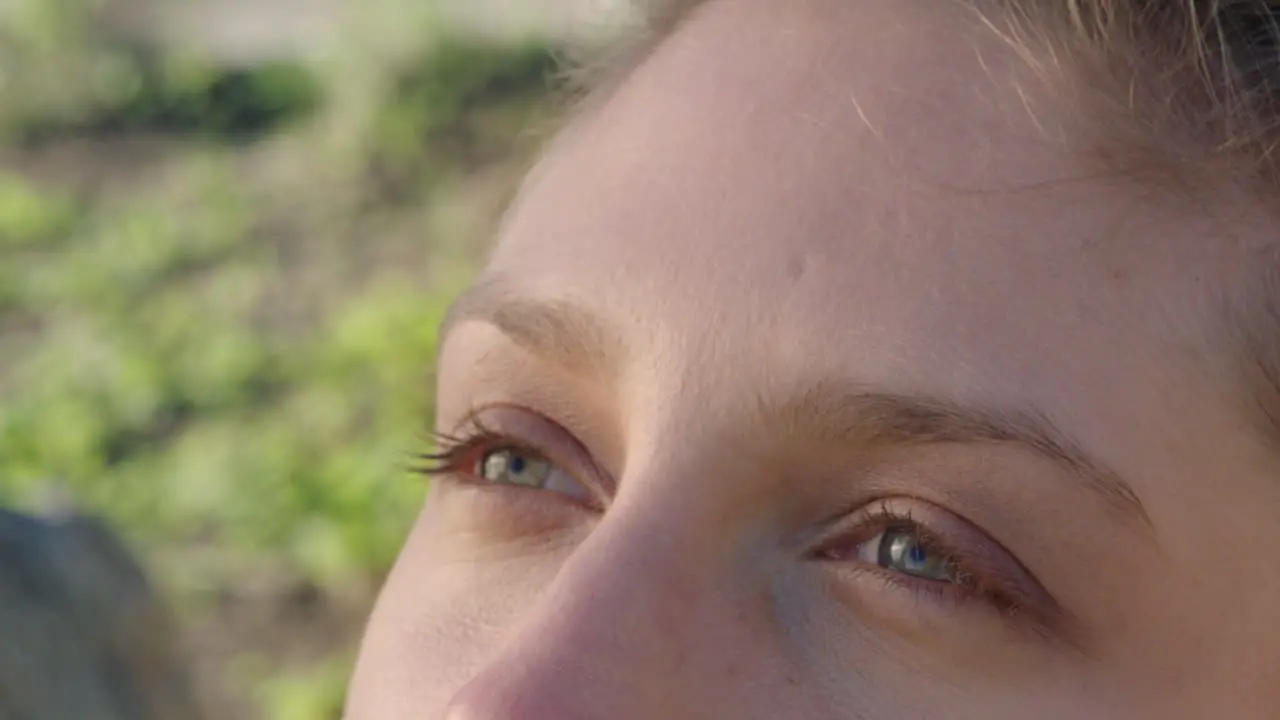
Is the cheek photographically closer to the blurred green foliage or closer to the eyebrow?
the eyebrow

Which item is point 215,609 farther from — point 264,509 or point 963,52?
point 963,52

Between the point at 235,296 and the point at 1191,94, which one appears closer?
the point at 1191,94

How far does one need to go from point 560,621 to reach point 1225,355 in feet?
1.43

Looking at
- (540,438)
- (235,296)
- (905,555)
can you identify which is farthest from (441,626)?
(235,296)

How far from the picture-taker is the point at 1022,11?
985mm

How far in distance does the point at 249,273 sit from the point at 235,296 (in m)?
0.10

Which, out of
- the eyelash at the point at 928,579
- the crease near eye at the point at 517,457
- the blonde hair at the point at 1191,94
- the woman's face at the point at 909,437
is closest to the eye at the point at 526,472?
the crease near eye at the point at 517,457

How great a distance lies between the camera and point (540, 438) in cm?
108

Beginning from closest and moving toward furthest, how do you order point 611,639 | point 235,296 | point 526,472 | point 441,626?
point 611,639 → point 441,626 → point 526,472 → point 235,296

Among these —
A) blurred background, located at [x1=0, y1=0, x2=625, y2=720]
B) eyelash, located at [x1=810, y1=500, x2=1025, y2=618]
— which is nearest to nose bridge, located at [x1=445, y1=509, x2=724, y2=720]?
eyelash, located at [x1=810, y1=500, x2=1025, y2=618]

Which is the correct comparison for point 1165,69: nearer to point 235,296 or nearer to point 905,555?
point 905,555

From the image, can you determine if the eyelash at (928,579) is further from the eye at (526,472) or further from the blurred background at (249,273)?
the blurred background at (249,273)

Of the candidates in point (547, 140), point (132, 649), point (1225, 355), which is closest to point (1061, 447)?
point (1225, 355)

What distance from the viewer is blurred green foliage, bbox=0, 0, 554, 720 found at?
283cm
